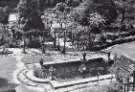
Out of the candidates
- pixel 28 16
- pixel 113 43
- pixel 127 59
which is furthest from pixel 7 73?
pixel 113 43

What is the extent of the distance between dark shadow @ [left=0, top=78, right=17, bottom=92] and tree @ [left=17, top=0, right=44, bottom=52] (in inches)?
544

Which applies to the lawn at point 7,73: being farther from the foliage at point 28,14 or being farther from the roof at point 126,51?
the roof at point 126,51

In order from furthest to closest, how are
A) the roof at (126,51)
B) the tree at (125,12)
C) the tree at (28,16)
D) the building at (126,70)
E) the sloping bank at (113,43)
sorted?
1. the tree at (125,12)
2. the tree at (28,16)
3. the sloping bank at (113,43)
4. the roof at (126,51)
5. the building at (126,70)

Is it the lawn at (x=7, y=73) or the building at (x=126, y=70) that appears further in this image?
the lawn at (x=7, y=73)

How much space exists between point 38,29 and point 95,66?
1412 cm

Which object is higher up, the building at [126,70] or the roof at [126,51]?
the roof at [126,51]

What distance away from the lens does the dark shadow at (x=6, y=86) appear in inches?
1144

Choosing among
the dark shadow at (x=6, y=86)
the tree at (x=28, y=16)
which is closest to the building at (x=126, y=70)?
the dark shadow at (x=6, y=86)

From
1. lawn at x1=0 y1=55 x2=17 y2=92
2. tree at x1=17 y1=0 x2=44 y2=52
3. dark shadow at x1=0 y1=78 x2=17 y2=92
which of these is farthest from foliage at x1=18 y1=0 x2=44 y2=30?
dark shadow at x1=0 y1=78 x2=17 y2=92

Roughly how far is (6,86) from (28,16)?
17780 mm

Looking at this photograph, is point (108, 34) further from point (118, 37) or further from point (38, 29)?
point (38, 29)

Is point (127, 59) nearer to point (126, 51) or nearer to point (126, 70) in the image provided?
point (126, 70)

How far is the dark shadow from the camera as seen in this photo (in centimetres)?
2905

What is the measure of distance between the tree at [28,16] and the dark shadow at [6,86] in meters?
13.8
